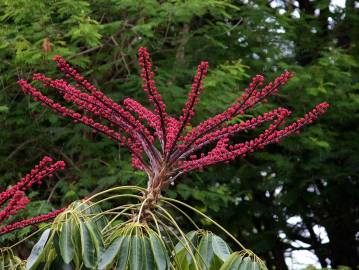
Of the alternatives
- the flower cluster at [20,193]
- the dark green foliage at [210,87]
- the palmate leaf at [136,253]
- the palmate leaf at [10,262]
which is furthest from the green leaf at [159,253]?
the dark green foliage at [210,87]

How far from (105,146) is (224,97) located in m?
1.58

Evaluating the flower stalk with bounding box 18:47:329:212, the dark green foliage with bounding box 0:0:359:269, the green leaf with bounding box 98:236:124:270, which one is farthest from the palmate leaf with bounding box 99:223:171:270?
the dark green foliage with bounding box 0:0:359:269

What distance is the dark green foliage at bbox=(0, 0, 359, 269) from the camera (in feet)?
28.3

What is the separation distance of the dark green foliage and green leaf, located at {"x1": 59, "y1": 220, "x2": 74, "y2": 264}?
458cm

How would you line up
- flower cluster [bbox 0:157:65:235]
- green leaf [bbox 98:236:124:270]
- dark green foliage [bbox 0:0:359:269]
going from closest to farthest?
1. green leaf [bbox 98:236:124:270]
2. flower cluster [bbox 0:157:65:235]
3. dark green foliage [bbox 0:0:359:269]

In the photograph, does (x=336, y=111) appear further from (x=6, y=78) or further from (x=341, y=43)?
(x=6, y=78)

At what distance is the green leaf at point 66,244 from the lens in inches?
122

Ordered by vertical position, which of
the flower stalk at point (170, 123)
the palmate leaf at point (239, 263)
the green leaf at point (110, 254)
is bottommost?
the green leaf at point (110, 254)

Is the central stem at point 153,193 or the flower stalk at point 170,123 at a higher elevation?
the flower stalk at point 170,123

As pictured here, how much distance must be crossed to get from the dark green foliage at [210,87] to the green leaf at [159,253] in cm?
468

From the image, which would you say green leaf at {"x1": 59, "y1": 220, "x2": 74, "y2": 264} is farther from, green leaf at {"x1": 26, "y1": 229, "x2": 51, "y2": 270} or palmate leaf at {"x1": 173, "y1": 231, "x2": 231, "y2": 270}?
palmate leaf at {"x1": 173, "y1": 231, "x2": 231, "y2": 270}

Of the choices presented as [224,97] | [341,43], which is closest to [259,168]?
[224,97]

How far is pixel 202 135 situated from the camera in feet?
10.7

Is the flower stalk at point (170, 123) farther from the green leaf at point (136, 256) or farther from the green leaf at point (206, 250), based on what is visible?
the green leaf at point (206, 250)
